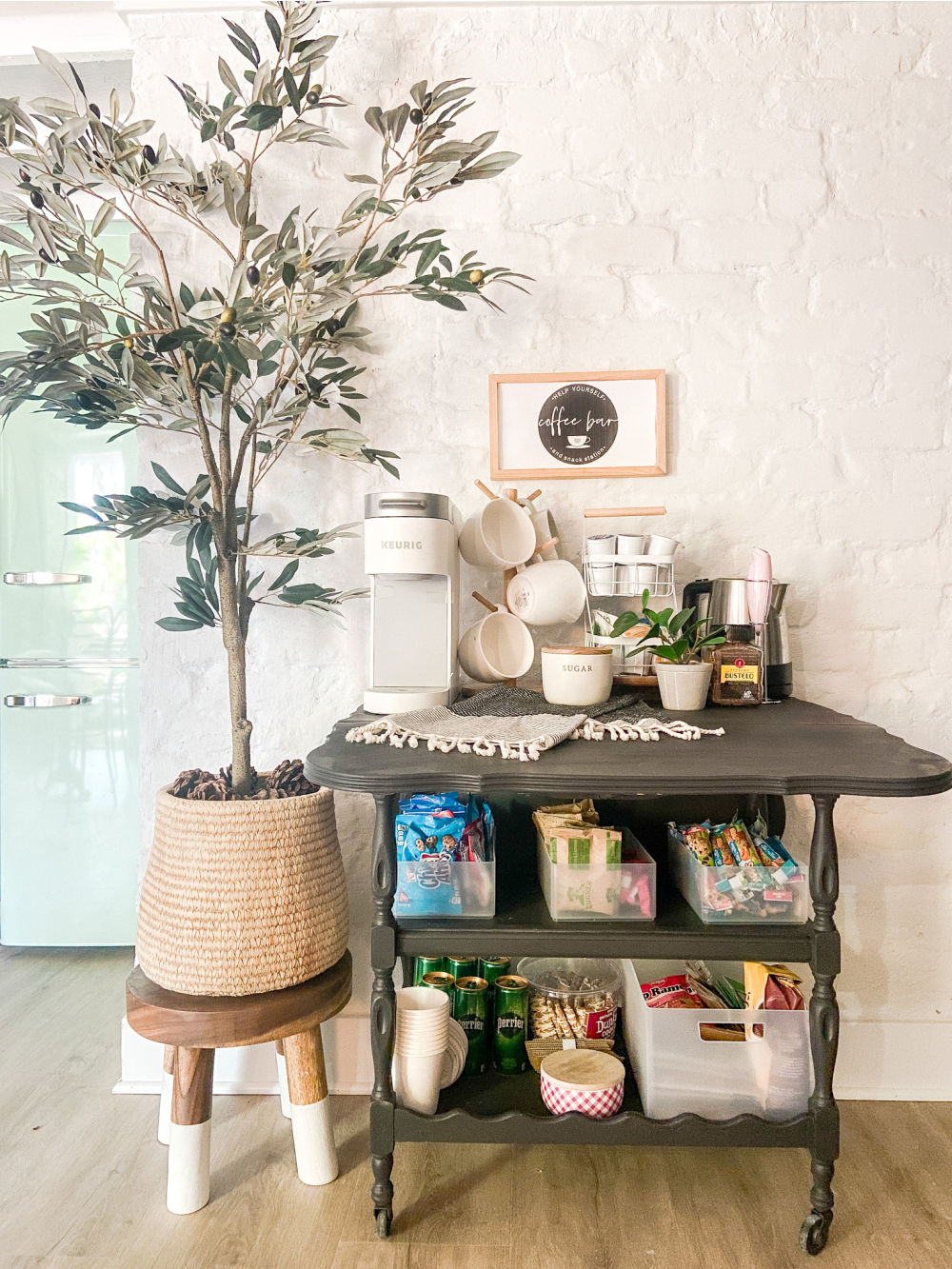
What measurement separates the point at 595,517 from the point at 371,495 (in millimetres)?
506

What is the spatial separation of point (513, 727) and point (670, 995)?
1.86 ft

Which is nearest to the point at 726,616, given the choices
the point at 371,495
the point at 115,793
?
the point at 371,495

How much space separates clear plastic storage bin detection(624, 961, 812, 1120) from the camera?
4.57ft

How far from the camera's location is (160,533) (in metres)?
1.89

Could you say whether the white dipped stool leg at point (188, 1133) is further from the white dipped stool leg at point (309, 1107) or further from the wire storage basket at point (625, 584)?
the wire storage basket at point (625, 584)

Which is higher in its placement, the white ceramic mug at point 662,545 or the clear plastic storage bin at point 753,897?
the white ceramic mug at point 662,545

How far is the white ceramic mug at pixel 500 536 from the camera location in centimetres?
171

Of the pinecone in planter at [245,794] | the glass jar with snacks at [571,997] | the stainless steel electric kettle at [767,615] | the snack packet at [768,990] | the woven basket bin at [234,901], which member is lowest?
the glass jar with snacks at [571,997]

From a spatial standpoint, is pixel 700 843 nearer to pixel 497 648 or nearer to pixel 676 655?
pixel 676 655

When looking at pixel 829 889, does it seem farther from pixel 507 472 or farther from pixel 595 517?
pixel 507 472

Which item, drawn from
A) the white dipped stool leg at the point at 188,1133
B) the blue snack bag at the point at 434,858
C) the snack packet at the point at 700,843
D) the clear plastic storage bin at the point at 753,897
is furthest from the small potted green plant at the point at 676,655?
the white dipped stool leg at the point at 188,1133

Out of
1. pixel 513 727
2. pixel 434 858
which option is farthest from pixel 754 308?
pixel 434 858

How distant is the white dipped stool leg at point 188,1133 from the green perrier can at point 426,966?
42cm

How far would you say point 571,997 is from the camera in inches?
65.3
